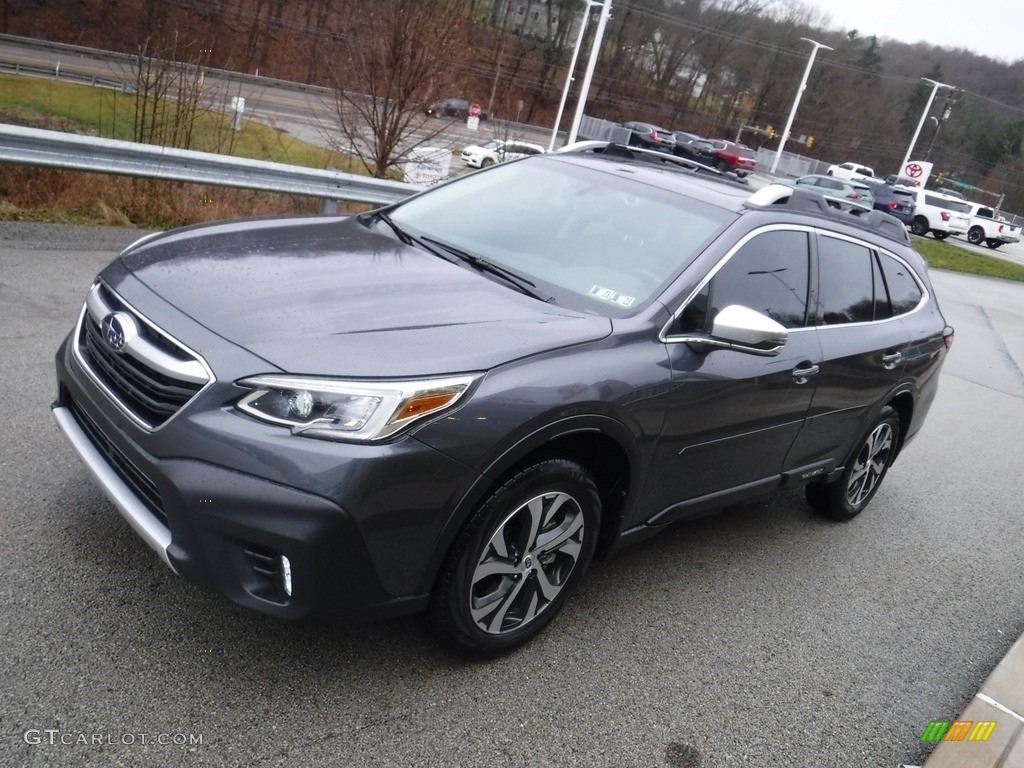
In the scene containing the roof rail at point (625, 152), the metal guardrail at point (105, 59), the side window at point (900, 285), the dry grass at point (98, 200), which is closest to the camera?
the roof rail at point (625, 152)

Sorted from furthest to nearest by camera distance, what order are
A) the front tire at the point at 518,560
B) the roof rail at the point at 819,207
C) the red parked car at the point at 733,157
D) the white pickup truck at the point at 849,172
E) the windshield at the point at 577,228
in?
the white pickup truck at the point at 849,172, the red parked car at the point at 733,157, the roof rail at the point at 819,207, the windshield at the point at 577,228, the front tire at the point at 518,560

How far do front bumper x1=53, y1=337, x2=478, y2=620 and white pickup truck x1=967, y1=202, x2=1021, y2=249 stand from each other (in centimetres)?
4288

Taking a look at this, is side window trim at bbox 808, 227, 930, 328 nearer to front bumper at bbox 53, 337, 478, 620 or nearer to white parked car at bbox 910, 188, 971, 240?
front bumper at bbox 53, 337, 478, 620

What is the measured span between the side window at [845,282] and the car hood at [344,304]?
1666mm

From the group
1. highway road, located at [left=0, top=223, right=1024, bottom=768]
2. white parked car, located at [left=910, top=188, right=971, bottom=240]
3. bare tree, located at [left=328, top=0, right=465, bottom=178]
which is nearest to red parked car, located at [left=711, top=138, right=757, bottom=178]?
white parked car, located at [left=910, top=188, right=971, bottom=240]

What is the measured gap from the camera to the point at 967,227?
3844 cm

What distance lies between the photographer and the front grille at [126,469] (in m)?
2.76

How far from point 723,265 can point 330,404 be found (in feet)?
6.31

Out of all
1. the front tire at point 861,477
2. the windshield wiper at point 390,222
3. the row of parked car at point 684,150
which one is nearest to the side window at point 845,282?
the front tire at point 861,477

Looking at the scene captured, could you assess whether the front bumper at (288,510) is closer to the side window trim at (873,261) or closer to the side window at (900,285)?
the side window trim at (873,261)

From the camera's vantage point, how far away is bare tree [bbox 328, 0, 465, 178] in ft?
40.2

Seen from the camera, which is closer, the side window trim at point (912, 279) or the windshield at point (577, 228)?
the windshield at point (577, 228)

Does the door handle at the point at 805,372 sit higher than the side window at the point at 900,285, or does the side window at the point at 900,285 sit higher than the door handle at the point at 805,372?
the side window at the point at 900,285

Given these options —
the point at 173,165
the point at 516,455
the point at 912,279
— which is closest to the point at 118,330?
the point at 516,455
